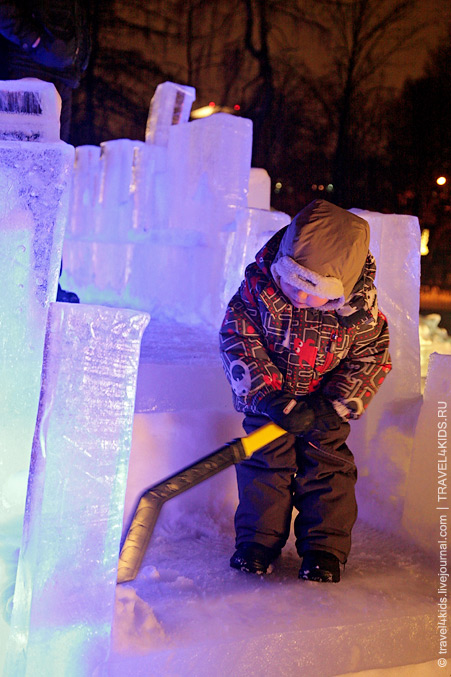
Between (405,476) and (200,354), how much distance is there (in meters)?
0.79

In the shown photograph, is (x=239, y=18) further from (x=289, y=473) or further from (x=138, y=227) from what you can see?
(x=289, y=473)

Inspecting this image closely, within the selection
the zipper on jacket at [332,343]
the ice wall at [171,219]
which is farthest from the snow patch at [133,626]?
the ice wall at [171,219]

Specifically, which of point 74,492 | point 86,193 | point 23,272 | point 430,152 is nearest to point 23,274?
point 23,272

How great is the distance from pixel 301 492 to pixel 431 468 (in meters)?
0.34

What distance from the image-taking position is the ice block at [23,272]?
129cm

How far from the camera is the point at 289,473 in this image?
1.50 m

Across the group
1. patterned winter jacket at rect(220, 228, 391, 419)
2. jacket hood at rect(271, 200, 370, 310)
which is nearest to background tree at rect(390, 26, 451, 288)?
patterned winter jacket at rect(220, 228, 391, 419)

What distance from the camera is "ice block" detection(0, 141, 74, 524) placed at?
1290 mm

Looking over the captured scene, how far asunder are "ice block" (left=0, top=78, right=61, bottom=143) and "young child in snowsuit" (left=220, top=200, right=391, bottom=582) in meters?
0.58

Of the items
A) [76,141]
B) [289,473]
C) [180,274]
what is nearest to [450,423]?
[289,473]

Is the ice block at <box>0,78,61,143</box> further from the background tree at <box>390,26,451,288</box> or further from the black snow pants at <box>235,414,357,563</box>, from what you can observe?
the background tree at <box>390,26,451,288</box>

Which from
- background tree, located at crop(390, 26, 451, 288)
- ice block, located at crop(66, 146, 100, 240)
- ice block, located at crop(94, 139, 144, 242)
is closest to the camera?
ice block, located at crop(94, 139, 144, 242)

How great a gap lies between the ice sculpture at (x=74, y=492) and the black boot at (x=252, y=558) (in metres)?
0.49

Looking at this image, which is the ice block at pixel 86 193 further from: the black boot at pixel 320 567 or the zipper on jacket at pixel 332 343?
the black boot at pixel 320 567
